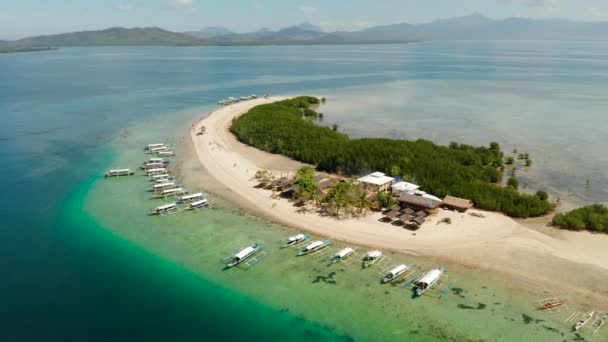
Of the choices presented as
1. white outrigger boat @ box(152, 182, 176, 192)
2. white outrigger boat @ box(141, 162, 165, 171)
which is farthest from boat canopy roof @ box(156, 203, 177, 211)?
white outrigger boat @ box(141, 162, 165, 171)

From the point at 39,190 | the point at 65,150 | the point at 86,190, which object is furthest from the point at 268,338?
the point at 65,150

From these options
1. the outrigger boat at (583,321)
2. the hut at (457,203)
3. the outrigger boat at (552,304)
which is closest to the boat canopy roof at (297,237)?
the hut at (457,203)

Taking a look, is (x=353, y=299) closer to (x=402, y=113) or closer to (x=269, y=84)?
(x=402, y=113)

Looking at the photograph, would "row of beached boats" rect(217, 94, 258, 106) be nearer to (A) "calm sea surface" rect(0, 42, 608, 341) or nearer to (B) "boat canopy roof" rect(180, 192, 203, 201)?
(A) "calm sea surface" rect(0, 42, 608, 341)

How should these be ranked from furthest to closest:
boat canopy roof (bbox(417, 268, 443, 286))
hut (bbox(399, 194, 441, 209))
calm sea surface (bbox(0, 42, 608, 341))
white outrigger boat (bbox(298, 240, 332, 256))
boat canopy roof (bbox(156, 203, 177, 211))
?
boat canopy roof (bbox(156, 203, 177, 211)), hut (bbox(399, 194, 441, 209)), white outrigger boat (bbox(298, 240, 332, 256)), boat canopy roof (bbox(417, 268, 443, 286)), calm sea surface (bbox(0, 42, 608, 341))

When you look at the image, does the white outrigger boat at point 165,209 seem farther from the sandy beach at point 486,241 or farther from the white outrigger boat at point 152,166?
the white outrigger boat at point 152,166
